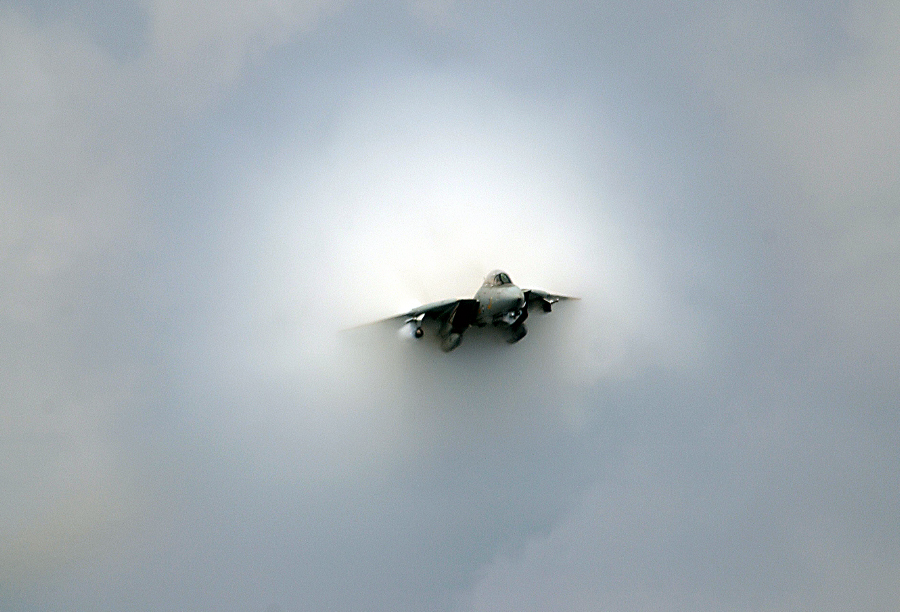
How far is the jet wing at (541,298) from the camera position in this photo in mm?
23312

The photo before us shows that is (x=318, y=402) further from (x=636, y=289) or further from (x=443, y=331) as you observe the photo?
(x=636, y=289)

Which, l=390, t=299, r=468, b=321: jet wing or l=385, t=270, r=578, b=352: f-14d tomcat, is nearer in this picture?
l=385, t=270, r=578, b=352: f-14d tomcat

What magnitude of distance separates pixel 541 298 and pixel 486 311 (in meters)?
2.57

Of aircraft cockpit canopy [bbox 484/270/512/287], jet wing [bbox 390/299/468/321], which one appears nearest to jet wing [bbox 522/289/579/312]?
aircraft cockpit canopy [bbox 484/270/512/287]

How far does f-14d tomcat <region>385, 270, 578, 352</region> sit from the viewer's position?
21672 millimetres

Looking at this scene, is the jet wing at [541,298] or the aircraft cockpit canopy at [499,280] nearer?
the aircraft cockpit canopy at [499,280]

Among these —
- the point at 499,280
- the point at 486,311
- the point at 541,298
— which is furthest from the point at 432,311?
the point at 541,298

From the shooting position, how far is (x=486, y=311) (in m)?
22.0

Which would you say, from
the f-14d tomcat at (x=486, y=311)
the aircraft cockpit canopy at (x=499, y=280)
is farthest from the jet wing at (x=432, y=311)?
the aircraft cockpit canopy at (x=499, y=280)

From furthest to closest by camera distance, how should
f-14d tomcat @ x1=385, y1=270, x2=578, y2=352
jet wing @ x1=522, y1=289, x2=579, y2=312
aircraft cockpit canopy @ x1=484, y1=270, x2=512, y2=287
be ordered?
1. jet wing @ x1=522, y1=289, x2=579, y2=312
2. aircraft cockpit canopy @ x1=484, y1=270, x2=512, y2=287
3. f-14d tomcat @ x1=385, y1=270, x2=578, y2=352

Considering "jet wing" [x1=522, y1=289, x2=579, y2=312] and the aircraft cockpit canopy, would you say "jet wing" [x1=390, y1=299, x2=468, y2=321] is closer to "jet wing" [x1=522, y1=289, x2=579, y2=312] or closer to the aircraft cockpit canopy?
the aircraft cockpit canopy

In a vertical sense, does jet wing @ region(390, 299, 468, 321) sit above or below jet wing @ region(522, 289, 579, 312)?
above

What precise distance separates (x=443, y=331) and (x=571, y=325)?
5.35 m

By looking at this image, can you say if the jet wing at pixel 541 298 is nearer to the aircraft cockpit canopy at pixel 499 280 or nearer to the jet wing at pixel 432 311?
the aircraft cockpit canopy at pixel 499 280
